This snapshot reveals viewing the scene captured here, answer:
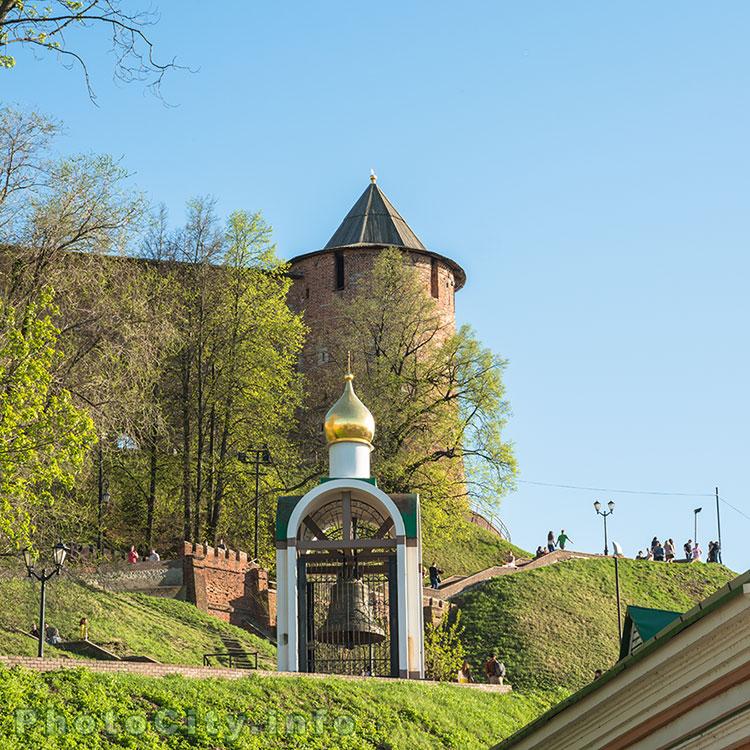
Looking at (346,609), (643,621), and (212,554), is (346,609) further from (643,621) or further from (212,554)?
(212,554)

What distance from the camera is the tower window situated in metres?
53.0

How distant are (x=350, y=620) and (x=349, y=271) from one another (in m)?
Answer: 30.3

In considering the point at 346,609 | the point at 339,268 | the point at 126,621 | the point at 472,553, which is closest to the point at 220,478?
the point at 472,553

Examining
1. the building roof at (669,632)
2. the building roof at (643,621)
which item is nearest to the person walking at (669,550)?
the building roof at (643,621)

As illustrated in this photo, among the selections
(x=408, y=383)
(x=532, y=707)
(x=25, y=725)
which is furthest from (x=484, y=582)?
(x=25, y=725)

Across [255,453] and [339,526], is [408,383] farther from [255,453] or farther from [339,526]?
[339,526]

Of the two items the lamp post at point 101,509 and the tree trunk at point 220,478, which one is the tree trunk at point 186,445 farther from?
the lamp post at point 101,509

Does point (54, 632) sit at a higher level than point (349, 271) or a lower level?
lower

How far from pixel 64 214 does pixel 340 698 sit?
12.7 meters

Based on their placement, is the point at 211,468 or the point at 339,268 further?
the point at 339,268

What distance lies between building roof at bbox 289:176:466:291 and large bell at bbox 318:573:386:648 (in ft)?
96.0

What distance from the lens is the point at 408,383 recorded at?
43938mm

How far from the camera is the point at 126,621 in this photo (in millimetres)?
30359

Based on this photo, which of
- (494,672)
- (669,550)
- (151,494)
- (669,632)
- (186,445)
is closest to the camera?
(669,632)
